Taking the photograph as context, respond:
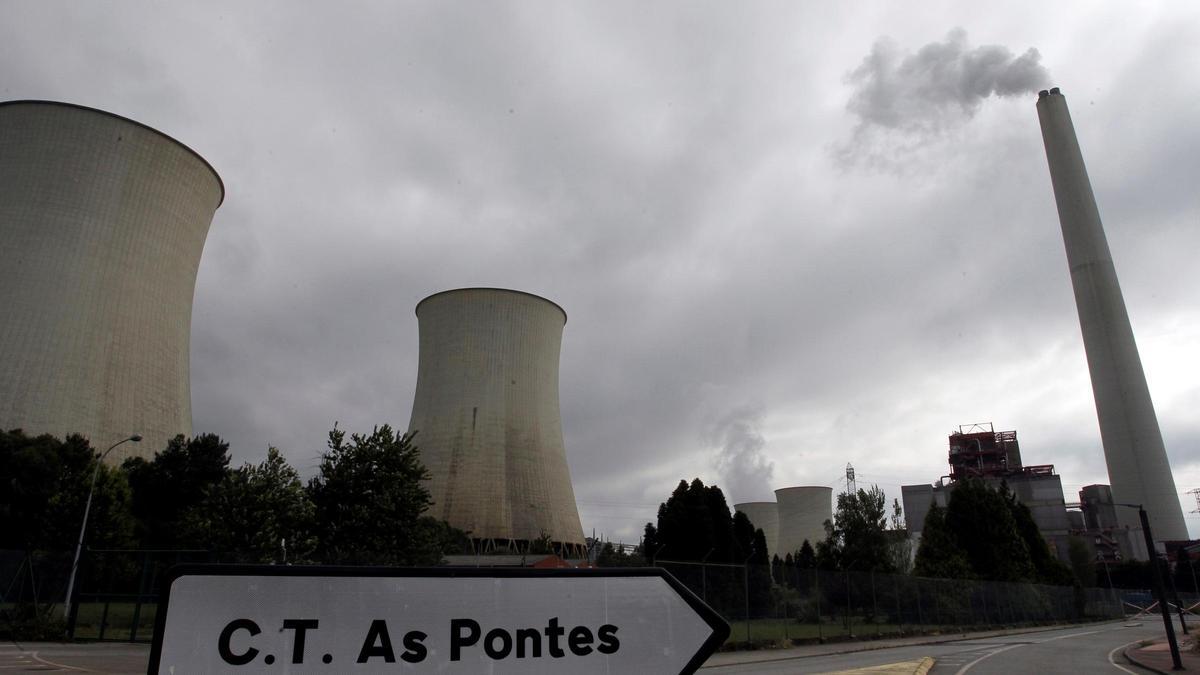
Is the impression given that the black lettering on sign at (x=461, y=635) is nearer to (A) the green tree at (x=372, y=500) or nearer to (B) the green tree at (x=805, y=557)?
(A) the green tree at (x=372, y=500)

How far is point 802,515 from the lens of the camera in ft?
213

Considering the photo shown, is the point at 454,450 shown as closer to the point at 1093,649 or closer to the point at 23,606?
the point at 23,606

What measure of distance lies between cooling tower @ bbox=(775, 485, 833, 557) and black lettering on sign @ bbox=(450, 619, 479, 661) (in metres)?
66.8

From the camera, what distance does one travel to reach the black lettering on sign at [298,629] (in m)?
1.60

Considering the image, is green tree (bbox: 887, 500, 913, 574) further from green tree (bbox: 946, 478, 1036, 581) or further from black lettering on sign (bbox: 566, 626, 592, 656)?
black lettering on sign (bbox: 566, 626, 592, 656)

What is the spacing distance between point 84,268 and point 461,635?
28997mm

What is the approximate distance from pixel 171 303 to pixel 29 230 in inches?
188

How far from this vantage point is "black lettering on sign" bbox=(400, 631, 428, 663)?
168cm

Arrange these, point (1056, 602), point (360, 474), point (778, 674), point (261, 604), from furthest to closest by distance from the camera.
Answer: point (1056, 602), point (360, 474), point (778, 674), point (261, 604)

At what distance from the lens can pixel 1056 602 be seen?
1500 inches

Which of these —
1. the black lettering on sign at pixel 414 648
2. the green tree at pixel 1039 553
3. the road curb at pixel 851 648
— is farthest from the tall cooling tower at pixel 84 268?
the green tree at pixel 1039 553

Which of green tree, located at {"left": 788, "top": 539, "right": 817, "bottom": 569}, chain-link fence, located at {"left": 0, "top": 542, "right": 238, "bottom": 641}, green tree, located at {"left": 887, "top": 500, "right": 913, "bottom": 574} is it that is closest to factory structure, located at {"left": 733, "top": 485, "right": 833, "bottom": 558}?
green tree, located at {"left": 788, "top": 539, "right": 817, "bottom": 569}

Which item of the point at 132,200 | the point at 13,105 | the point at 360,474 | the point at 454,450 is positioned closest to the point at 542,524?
the point at 454,450

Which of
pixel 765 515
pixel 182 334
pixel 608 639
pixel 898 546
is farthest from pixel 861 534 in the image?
pixel 765 515
